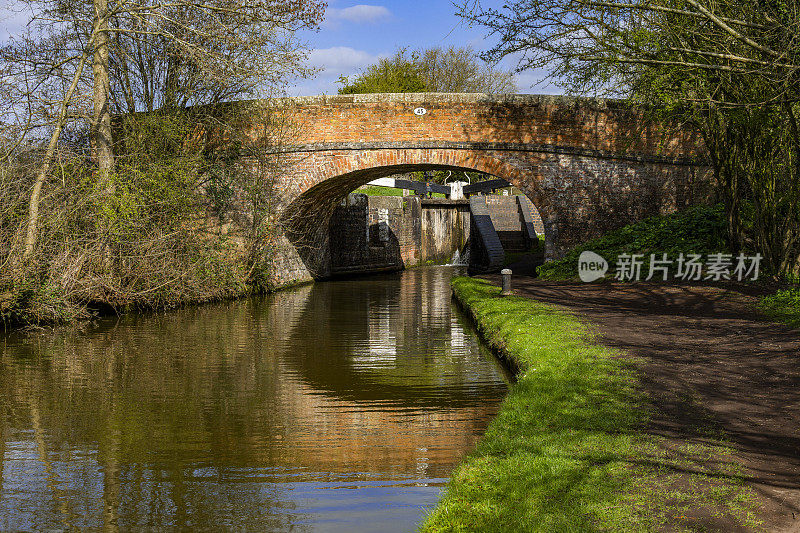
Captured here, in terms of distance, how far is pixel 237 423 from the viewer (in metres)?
6.11

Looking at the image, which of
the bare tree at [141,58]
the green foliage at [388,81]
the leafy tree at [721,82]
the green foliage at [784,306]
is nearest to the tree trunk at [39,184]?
the bare tree at [141,58]

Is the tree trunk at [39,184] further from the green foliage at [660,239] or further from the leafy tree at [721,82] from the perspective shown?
the green foliage at [660,239]

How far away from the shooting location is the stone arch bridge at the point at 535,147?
51.6 ft

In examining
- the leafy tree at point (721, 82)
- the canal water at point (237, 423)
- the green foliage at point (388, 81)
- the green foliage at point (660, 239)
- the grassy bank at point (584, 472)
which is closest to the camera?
the grassy bank at point (584, 472)

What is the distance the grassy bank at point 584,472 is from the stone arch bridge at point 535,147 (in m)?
9.87

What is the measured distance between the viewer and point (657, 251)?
14633 mm

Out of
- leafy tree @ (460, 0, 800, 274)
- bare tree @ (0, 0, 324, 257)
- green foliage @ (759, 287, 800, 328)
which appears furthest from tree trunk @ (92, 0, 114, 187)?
green foliage @ (759, 287, 800, 328)

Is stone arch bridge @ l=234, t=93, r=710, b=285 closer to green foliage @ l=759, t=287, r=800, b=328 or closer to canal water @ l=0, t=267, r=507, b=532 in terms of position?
canal water @ l=0, t=267, r=507, b=532

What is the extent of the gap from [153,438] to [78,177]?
7670 mm

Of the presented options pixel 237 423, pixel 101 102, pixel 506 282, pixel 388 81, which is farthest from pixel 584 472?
pixel 388 81

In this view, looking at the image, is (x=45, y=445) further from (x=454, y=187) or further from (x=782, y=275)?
(x=454, y=187)

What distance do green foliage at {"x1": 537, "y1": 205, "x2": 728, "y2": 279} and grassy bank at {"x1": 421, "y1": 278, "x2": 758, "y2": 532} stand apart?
863 centimetres

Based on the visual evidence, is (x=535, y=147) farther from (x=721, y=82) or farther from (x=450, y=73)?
(x=450, y=73)

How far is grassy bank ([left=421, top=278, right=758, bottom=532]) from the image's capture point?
11.8ft
